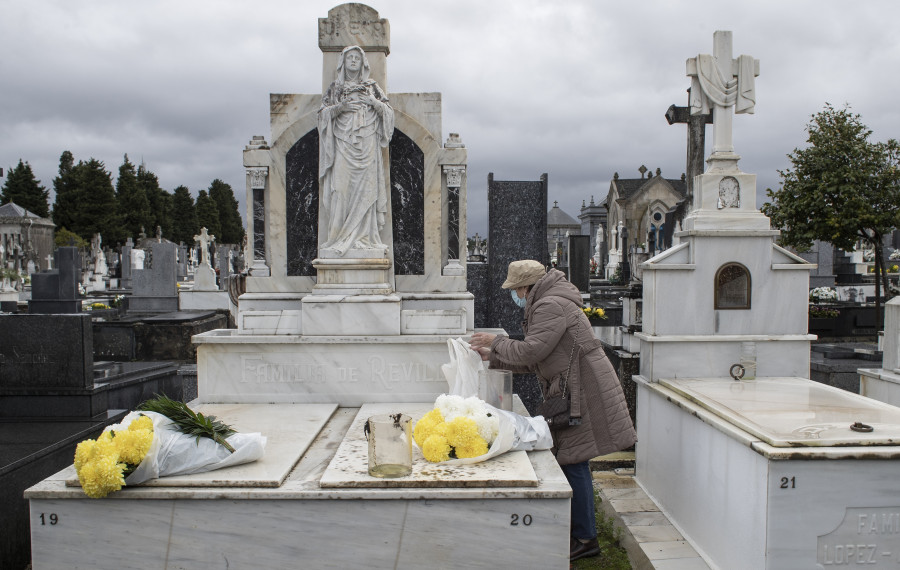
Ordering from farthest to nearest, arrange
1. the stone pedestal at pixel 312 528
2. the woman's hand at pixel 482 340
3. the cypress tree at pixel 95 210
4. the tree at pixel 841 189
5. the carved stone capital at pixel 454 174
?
the cypress tree at pixel 95 210 < the tree at pixel 841 189 < the carved stone capital at pixel 454 174 < the woman's hand at pixel 482 340 < the stone pedestal at pixel 312 528

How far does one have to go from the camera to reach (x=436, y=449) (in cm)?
355

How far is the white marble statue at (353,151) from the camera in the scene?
5.48 m

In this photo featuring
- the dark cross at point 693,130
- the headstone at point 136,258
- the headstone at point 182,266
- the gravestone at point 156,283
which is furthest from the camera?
the headstone at point 182,266

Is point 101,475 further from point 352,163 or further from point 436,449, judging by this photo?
point 352,163

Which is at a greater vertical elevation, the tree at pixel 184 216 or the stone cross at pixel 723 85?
the tree at pixel 184 216

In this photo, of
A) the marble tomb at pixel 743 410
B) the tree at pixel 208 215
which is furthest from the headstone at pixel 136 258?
the tree at pixel 208 215

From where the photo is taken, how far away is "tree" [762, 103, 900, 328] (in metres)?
13.5

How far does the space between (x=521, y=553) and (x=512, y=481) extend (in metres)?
0.36

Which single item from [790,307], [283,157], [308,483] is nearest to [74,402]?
[283,157]

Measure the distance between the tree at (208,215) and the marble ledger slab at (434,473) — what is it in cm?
6487

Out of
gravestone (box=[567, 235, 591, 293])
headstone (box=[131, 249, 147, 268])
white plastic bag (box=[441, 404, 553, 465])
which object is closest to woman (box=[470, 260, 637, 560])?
white plastic bag (box=[441, 404, 553, 465])

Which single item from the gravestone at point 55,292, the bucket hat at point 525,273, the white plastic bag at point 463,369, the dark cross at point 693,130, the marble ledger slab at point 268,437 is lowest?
the marble ledger slab at point 268,437

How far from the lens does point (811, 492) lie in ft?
11.1

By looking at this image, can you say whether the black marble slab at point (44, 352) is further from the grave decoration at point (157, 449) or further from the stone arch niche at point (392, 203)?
the grave decoration at point (157, 449)
